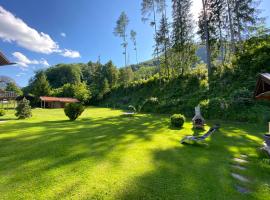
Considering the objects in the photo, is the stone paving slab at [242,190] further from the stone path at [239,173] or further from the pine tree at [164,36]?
the pine tree at [164,36]

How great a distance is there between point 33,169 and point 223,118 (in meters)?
13.1

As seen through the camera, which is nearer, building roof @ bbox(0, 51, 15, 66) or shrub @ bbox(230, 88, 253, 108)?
building roof @ bbox(0, 51, 15, 66)

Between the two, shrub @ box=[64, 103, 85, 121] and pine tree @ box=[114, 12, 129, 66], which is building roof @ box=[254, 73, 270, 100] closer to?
shrub @ box=[64, 103, 85, 121]

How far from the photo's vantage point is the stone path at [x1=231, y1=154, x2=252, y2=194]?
3.93 metres

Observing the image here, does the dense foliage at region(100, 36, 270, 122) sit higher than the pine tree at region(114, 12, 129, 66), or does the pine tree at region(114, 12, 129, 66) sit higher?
the pine tree at region(114, 12, 129, 66)

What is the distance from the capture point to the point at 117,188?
146 inches

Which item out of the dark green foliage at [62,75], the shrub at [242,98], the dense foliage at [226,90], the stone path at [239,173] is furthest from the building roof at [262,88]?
the dark green foliage at [62,75]

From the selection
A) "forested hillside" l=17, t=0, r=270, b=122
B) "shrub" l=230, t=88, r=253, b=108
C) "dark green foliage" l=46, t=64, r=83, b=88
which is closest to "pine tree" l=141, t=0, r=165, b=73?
"forested hillside" l=17, t=0, r=270, b=122

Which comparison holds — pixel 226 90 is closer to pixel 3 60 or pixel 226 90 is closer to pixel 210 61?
pixel 210 61

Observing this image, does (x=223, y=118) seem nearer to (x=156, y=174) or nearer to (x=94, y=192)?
(x=156, y=174)

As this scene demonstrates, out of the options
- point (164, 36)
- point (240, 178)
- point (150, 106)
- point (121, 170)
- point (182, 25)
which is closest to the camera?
point (240, 178)

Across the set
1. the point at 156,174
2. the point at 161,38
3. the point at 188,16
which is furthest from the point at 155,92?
the point at 156,174

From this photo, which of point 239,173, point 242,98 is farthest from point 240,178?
point 242,98

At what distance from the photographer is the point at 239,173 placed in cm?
473
